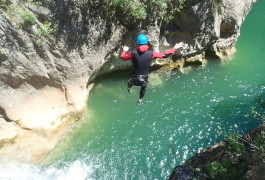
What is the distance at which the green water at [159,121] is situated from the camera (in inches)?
429

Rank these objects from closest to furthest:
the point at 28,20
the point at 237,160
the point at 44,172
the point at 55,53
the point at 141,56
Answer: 1. the point at 237,160
2. the point at 141,56
3. the point at 28,20
4. the point at 44,172
5. the point at 55,53

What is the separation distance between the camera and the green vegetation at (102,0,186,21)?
10.8 m

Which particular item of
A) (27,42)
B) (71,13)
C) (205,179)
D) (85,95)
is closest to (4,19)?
(27,42)

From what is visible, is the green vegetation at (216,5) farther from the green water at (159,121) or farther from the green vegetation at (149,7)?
the green water at (159,121)

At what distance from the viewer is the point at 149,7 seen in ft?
38.2

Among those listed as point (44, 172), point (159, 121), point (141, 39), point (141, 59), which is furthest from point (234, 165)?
point (44, 172)

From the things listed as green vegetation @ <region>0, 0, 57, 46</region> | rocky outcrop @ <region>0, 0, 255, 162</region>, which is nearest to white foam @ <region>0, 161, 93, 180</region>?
rocky outcrop @ <region>0, 0, 255, 162</region>

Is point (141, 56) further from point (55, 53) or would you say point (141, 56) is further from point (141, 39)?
point (55, 53)

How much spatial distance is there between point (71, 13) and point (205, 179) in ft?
20.5

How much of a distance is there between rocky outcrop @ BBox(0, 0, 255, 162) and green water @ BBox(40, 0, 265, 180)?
0.80 meters

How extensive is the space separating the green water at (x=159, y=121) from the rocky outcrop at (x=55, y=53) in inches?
31.5

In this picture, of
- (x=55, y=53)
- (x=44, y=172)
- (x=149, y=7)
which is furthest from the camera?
(x=149, y=7)

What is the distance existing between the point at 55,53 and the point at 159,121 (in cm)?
441

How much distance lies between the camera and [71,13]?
1034 centimetres
